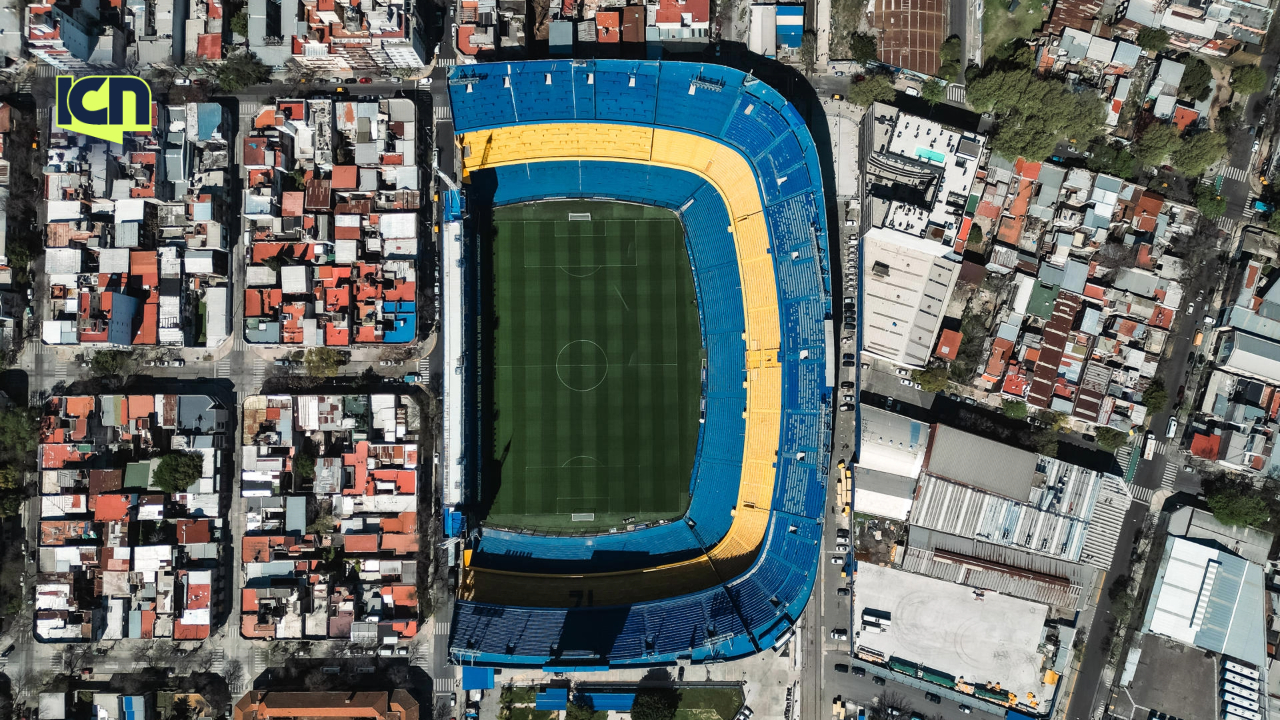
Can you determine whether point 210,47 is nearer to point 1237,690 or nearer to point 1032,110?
point 1032,110

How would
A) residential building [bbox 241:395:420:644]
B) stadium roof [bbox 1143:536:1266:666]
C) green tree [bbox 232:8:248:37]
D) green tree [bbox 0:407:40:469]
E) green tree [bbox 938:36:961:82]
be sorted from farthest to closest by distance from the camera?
green tree [bbox 938:36:961:82] < green tree [bbox 232:8:248:37] < stadium roof [bbox 1143:536:1266:666] < residential building [bbox 241:395:420:644] < green tree [bbox 0:407:40:469]

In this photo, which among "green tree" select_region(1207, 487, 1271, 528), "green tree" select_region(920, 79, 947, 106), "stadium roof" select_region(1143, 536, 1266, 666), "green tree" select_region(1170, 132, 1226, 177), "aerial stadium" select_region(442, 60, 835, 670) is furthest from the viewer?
"green tree" select_region(920, 79, 947, 106)

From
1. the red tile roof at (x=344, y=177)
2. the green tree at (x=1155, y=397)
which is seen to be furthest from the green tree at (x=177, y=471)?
the green tree at (x=1155, y=397)

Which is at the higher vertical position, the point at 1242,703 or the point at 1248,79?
the point at 1248,79

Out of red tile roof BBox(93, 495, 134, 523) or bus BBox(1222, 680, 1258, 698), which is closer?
red tile roof BBox(93, 495, 134, 523)

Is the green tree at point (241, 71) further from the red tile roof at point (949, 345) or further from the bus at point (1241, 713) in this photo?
the bus at point (1241, 713)

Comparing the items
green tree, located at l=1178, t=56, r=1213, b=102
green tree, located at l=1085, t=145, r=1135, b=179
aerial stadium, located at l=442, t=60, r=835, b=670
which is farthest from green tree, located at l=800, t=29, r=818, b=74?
green tree, located at l=1178, t=56, r=1213, b=102

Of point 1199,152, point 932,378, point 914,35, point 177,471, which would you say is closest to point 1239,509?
point 932,378

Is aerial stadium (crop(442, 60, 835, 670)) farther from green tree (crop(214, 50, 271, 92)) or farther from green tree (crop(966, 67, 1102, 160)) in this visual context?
green tree (crop(966, 67, 1102, 160))
